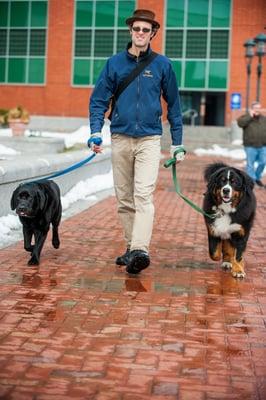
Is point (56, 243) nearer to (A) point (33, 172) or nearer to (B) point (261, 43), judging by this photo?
(A) point (33, 172)

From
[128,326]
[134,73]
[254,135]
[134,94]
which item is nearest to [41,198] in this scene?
[134,94]

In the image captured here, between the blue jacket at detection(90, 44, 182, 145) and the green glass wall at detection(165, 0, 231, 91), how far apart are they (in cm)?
3542

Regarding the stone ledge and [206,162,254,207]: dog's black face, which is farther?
the stone ledge

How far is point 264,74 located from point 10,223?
113 feet

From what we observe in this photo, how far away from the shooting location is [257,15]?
133 feet

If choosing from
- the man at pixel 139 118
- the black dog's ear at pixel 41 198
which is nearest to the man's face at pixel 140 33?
the man at pixel 139 118

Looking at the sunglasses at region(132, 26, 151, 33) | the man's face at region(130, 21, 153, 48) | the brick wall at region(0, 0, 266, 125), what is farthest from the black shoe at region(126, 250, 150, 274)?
the brick wall at region(0, 0, 266, 125)

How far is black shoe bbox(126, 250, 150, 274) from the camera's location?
6.48m

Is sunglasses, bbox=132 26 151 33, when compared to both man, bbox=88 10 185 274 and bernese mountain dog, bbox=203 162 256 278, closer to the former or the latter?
man, bbox=88 10 185 274

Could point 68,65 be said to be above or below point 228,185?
above

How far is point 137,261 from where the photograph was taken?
6.47 metres

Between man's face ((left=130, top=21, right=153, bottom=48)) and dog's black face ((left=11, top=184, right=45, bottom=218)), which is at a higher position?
man's face ((left=130, top=21, right=153, bottom=48))

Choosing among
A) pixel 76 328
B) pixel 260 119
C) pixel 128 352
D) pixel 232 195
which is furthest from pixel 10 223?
pixel 260 119

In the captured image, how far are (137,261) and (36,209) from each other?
109cm
